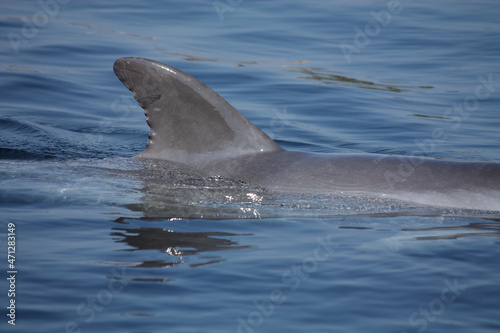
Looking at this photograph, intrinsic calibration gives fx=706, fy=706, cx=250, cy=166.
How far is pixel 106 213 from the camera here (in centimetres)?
636

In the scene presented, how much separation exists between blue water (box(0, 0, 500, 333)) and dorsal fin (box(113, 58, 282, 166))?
36 centimetres

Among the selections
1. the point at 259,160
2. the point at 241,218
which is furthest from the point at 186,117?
the point at 241,218

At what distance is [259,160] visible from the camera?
23.3 feet

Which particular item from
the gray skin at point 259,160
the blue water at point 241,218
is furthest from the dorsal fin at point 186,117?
the blue water at point 241,218

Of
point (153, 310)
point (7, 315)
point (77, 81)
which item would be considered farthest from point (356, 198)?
point (77, 81)

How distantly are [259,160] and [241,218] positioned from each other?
3.22 feet

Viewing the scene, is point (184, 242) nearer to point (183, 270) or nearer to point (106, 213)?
point (183, 270)

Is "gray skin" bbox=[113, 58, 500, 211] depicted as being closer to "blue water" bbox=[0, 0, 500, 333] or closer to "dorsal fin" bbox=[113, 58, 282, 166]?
"dorsal fin" bbox=[113, 58, 282, 166]

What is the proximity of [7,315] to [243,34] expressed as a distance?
14.5m

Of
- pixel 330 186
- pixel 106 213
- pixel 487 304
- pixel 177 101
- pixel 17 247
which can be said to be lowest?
pixel 487 304

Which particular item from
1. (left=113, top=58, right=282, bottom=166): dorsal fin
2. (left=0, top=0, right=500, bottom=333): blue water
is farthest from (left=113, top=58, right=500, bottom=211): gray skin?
(left=0, top=0, right=500, bottom=333): blue water

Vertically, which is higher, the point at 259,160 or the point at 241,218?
the point at 259,160

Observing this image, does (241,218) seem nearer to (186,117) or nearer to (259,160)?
(259,160)

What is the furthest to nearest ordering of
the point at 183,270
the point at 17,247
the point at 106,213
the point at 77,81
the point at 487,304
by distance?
the point at 77,81 < the point at 106,213 < the point at 17,247 < the point at 183,270 < the point at 487,304
